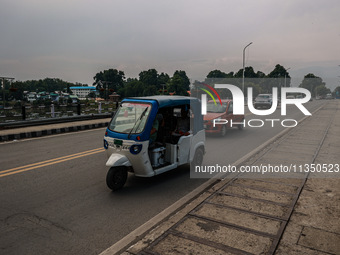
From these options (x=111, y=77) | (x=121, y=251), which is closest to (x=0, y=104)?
(x=121, y=251)

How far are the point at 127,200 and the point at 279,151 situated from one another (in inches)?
253

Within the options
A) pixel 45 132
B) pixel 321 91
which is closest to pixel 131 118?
pixel 45 132

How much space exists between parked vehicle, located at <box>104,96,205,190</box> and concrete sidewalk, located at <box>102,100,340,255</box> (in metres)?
1.08

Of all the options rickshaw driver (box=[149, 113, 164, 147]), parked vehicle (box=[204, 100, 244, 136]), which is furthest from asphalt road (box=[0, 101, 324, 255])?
parked vehicle (box=[204, 100, 244, 136])

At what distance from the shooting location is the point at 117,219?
4742mm

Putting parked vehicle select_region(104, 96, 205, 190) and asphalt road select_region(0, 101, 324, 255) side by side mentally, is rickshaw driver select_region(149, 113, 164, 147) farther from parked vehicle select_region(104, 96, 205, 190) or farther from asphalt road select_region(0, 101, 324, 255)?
asphalt road select_region(0, 101, 324, 255)

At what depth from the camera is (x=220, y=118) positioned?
13234 mm

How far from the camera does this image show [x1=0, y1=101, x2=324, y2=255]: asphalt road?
4.09 metres

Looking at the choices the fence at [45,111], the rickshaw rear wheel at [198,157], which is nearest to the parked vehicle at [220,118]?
the rickshaw rear wheel at [198,157]

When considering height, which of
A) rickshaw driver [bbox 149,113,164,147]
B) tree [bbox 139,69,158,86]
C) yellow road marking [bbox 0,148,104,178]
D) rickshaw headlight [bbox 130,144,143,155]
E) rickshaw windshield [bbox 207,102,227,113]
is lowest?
yellow road marking [bbox 0,148,104,178]

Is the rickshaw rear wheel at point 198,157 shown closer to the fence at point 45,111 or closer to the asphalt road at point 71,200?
the asphalt road at point 71,200

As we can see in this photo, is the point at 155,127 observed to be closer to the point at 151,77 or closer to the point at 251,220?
the point at 251,220

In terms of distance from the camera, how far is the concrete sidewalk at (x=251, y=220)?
12.7ft

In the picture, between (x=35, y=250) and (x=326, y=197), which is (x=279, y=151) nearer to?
(x=326, y=197)
